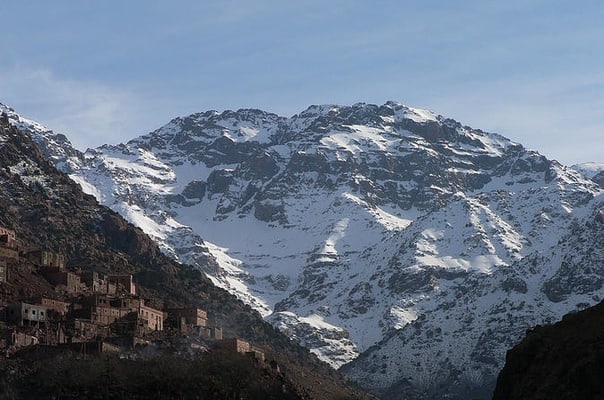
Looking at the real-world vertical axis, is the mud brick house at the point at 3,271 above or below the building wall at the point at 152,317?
above

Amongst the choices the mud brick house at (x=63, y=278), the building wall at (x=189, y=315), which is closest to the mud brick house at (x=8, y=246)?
the mud brick house at (x=63, y=278)

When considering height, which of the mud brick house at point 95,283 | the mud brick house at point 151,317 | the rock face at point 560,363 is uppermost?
the mud brick house at point 95,283

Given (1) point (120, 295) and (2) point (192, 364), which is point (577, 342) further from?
(1) point (120, 295)

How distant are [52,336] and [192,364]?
63.0 feet

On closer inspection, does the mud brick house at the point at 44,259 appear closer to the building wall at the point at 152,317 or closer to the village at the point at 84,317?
the village at the point at 84,317

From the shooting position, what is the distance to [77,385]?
132625mm

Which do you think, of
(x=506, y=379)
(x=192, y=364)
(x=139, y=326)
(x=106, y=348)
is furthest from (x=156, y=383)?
(x=506, y=379)

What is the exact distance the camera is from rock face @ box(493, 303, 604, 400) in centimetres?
8500

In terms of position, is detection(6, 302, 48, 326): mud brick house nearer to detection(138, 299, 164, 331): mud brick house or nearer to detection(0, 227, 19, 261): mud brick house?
detection(138, 299, 164, 331): mud brick house

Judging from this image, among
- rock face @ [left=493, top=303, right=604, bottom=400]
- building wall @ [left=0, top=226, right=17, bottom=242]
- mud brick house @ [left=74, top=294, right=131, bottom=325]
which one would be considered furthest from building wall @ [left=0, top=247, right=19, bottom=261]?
rock face @ [left=493, top=303, right=604, bottom=400]

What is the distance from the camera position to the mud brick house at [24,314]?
153625 mm

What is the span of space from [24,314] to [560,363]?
79000 mm

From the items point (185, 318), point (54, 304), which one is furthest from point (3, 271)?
point (185, 318)

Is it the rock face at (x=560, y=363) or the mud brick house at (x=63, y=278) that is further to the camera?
the mud brick house at (x=63, y=278)
